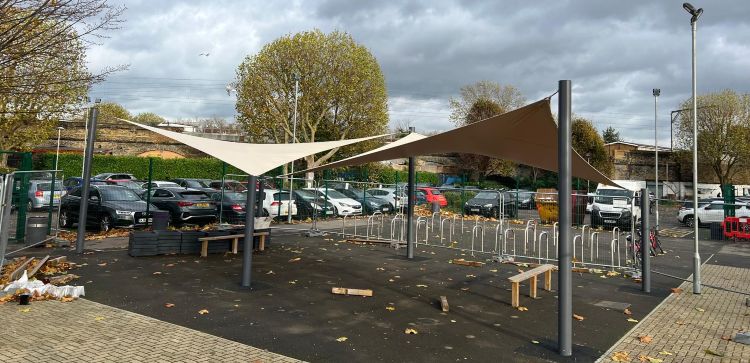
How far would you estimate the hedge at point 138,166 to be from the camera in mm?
32969

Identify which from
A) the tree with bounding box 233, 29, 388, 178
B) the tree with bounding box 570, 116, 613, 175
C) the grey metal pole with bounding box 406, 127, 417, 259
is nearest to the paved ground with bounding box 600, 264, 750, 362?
the grey metal pole with bounding box 406, 127, 417, 259

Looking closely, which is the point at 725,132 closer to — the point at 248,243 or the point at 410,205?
the point at 410,205

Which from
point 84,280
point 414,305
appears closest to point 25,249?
point 84,280

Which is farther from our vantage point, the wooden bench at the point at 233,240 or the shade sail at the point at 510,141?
the wooden bench at the point at 233,240

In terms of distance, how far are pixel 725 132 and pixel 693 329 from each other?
1599 inches

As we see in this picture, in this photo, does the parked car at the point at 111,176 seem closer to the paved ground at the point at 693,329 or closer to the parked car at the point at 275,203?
the parked car at the point at 275,203

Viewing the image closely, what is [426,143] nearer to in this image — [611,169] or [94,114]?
[94,114]

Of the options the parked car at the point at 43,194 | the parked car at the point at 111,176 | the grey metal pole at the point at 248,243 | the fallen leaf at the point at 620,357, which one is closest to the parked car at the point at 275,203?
the parked car at the point at 43,194

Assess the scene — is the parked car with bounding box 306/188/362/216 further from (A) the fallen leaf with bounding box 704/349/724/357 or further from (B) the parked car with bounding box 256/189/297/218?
(A) the fallen leaf with bounding box 704/349/724/357

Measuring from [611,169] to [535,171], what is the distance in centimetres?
652

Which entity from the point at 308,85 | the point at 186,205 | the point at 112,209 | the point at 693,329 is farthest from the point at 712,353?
the point at 308,85

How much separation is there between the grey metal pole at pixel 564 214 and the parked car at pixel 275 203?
530 inches

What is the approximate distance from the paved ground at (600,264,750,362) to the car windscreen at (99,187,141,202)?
46.8 ft

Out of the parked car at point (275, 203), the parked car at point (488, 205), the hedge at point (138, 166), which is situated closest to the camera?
the parked car at point (275, 203)
